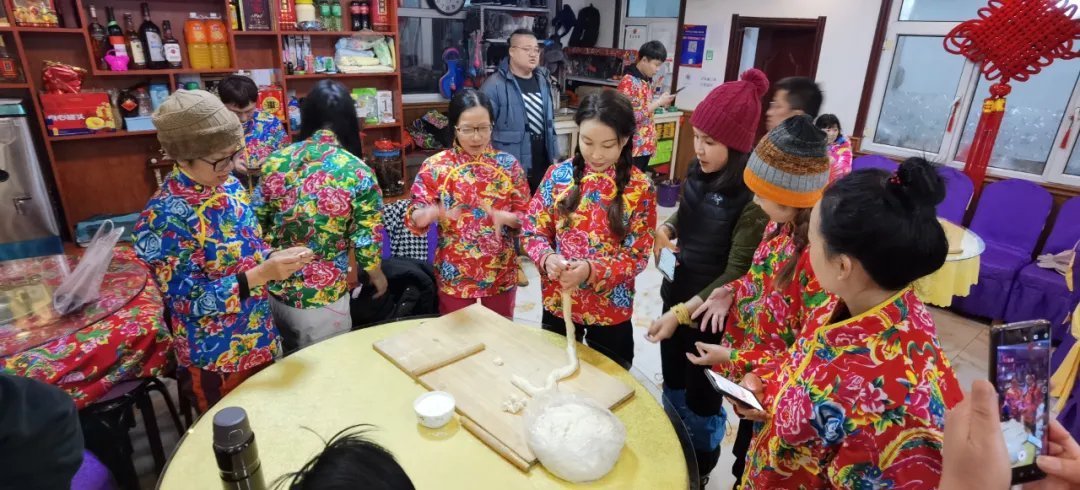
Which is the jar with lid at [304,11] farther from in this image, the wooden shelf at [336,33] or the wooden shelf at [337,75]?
the wooden shelf at [337,75]

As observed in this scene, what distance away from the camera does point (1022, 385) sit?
2.83 feet

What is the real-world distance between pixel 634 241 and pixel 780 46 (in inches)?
186

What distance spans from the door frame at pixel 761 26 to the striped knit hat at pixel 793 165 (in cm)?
437

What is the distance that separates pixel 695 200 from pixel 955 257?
6.04ft

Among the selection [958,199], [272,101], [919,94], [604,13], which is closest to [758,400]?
[958,199]

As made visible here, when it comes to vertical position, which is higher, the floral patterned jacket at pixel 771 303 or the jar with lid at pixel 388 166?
the floral patterned jacket at pixel 771 303

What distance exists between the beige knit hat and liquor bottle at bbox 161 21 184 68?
2414 millimetres

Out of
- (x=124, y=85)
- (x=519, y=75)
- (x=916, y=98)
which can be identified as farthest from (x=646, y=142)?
(x=124, y=85)

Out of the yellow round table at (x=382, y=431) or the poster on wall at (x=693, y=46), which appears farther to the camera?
the poster on wall at (x=693, y=46)

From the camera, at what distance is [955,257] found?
279 centimetres

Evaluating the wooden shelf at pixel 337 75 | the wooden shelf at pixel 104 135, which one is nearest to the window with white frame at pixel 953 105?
the wooden shelf at pixel 337 75

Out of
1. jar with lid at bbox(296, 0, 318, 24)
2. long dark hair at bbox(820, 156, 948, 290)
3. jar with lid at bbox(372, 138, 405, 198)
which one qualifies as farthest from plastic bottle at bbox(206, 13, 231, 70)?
long dark hair at bbox(820, 156, 948, 290)

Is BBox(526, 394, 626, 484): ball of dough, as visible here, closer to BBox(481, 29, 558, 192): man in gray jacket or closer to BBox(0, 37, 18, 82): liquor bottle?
BBox(481, 29, 558, 192): man in gray jacket

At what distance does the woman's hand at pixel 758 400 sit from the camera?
1193 millimetres
